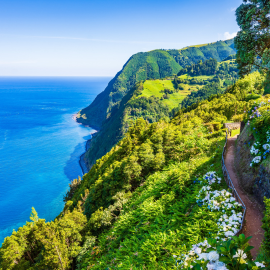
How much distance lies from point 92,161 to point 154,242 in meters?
111

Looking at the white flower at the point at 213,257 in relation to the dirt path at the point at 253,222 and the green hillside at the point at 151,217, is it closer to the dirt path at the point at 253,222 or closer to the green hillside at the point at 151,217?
the green hillside at the point at 151,217

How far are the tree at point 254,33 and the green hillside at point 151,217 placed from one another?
170 inches

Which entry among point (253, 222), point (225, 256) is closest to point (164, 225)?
point (253, 222)

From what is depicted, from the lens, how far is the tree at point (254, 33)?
14328 mm

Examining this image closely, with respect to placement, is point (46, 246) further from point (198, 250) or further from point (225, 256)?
point (225, 256)

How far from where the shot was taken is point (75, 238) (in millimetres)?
25625

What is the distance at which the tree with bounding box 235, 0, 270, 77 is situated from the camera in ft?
47.0

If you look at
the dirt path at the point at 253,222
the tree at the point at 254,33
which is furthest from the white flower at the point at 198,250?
the tree at the point at 254,33

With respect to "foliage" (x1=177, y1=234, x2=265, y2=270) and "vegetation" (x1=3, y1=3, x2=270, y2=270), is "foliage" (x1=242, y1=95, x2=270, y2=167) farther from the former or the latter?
"foliage" (x1=177, y1=234, x2=265, y2=270)

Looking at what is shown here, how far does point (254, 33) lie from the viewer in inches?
607

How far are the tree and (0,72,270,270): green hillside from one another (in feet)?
14.1

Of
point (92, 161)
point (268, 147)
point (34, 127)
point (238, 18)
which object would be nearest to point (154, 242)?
point (268, 147)

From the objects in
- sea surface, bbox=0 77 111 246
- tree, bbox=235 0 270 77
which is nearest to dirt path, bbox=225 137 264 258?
tree, bbox=235 0 270 77

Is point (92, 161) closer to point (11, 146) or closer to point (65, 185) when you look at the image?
point (65, 185)
